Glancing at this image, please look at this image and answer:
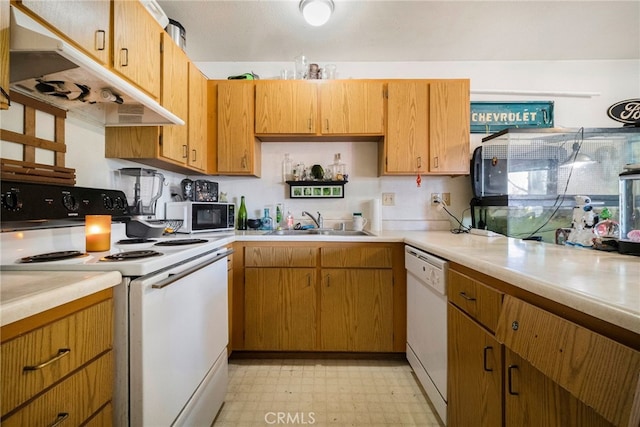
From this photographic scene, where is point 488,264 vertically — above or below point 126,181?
below

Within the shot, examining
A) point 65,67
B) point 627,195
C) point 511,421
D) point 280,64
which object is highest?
point 280,64

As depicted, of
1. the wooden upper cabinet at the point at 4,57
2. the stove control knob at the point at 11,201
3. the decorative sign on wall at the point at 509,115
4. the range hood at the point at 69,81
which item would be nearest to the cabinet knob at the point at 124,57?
the range hood at the point at 69,81

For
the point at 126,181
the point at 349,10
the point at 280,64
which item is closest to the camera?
the point at 126,181

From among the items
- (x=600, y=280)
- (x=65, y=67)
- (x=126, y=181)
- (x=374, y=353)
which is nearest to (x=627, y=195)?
(x=600, y=280)

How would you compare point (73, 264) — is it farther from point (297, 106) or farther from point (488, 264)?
point (297, 106)

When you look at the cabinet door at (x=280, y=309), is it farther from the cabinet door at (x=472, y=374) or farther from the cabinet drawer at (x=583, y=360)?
the cabinet drawer at (x=583, y=360)

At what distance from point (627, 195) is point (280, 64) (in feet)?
8.06

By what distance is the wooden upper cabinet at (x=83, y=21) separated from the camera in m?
0.98

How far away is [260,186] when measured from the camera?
8.13 ft

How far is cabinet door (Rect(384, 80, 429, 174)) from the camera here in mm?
2141

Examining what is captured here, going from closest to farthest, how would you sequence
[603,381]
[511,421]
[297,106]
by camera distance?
[603,381]
[511,421]
[297,106]

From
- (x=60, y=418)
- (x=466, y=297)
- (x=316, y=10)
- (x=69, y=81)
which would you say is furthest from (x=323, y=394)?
(x=316, y=10)

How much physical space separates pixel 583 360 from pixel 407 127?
1.88 meters

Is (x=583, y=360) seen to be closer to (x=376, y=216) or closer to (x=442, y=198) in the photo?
(x=376, y=216)
